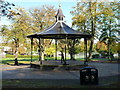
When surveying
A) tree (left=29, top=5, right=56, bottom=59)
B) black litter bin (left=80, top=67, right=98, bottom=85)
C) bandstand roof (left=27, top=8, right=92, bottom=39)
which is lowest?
black litter bin (left=80, top=67, right=98, bottom=85)

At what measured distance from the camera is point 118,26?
32.0 metres

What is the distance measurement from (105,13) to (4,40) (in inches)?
656

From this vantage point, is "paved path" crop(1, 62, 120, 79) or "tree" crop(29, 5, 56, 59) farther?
"tree" crop(29, 5, 56, 59)

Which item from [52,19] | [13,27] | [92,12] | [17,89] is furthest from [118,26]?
[17,89]

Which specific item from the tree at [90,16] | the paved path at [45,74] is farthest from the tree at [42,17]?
the paved path at [45,74]

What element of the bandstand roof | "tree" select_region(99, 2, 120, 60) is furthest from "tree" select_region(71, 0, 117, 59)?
the bandstand roof

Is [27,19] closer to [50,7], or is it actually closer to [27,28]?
[27,28]

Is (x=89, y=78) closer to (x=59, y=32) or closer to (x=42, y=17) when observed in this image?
(x=59, y=32)

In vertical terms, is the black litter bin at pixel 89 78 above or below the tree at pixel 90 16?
below

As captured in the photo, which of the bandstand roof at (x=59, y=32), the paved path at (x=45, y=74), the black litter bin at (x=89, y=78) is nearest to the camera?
the black litter bin at (x=89, y=78)

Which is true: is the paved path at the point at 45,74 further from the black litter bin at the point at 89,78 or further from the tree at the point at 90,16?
the tree at the point at 90,16

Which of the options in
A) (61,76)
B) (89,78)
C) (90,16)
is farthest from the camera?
(90,16)

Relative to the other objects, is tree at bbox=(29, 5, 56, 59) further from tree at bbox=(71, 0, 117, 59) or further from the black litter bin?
the black litter bin

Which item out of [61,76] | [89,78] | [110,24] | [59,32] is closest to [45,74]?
[61,76]
